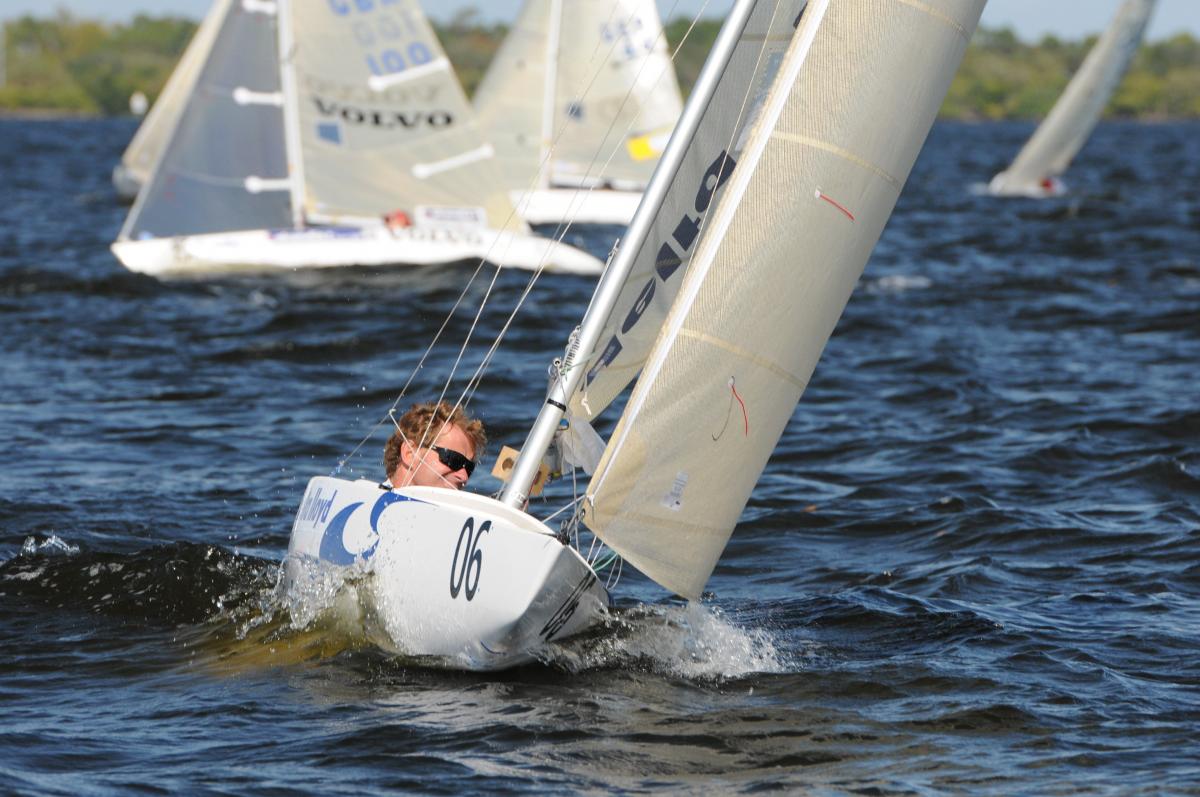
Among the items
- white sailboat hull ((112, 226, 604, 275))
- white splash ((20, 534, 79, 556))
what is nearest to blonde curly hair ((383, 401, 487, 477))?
white splash ((20, 534, 79, 556))

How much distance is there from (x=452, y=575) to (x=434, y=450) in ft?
2.64

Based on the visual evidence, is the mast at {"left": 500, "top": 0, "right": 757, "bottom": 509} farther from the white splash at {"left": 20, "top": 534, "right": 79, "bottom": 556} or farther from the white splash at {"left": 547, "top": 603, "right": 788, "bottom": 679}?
the white splash at {"left": 20, "top": 534, "right": 79, "bottom": 556}

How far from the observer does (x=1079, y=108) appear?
39.0 meters

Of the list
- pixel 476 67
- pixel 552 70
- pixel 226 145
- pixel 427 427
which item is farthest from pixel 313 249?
pixel 476 67

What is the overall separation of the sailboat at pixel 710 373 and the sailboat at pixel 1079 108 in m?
33.4

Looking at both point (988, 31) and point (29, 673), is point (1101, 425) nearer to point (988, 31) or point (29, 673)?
point (29, 673)

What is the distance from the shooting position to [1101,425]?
1224 centimetres

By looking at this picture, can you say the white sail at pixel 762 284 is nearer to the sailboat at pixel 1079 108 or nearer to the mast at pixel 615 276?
the mast at pixel 615 276

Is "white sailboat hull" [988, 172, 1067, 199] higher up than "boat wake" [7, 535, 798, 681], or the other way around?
"white sailboat hull" [988, 172, 1067, 199]

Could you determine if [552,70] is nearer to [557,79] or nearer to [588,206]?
[557,79]

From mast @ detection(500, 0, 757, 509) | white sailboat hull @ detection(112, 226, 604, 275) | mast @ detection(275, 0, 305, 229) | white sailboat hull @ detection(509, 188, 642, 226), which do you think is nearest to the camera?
mast @ detection(500, 0, 757, 509)

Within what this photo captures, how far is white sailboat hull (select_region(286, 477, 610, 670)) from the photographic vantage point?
6.12 meters

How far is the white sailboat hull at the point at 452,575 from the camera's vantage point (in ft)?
20.1

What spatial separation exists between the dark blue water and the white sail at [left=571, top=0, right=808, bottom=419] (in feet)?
3.92
